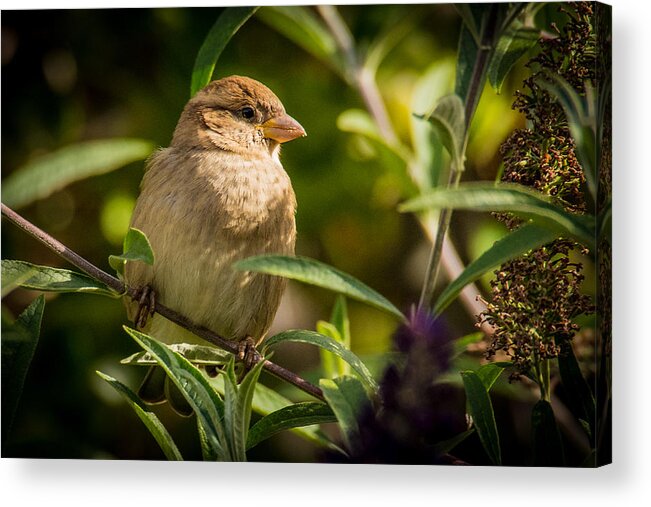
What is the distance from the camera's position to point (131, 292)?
3.92 meters

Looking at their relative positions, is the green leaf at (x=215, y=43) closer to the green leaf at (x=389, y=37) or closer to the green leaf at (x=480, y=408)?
the green leaf at (x=389, y=37)

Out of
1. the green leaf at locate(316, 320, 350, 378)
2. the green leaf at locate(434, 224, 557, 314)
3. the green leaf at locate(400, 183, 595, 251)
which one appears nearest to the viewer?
the green leaf at locate(400, 183, 595, 251)

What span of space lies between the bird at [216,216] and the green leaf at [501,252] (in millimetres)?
646

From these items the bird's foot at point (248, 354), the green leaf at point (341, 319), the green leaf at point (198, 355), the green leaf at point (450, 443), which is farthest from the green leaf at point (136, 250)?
the green leaf at point (450, 443)

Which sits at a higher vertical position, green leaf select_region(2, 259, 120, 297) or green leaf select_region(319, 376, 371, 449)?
green leaf select_region(2, 259, 120, 297)

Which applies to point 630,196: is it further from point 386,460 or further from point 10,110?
point 10,110

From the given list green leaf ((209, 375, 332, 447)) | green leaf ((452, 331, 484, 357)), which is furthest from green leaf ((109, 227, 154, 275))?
green leaf ((452, 331, 484, 357))

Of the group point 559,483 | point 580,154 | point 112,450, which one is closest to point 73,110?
point 112,450

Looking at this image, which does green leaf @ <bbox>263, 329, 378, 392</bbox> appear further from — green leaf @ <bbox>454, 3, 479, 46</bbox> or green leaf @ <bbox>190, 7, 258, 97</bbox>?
green leaf @ <bbox>454, 3, 479, 46</bbox>

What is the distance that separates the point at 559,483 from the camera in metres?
3.95

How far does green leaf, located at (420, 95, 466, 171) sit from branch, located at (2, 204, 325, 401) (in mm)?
847

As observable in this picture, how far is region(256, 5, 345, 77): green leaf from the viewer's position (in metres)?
4.01

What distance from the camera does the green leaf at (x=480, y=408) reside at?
12.6ft

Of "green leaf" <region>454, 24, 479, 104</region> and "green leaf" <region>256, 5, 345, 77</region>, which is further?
"green leaf" <region>256, 5, 345, 77</region>
